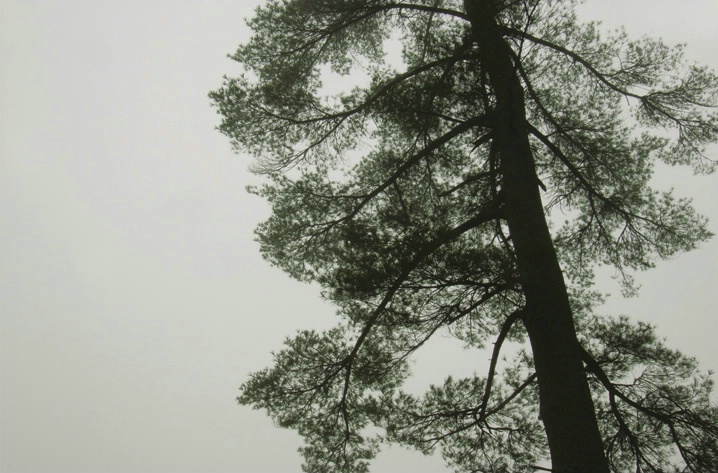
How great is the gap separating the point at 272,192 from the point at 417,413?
2.93m

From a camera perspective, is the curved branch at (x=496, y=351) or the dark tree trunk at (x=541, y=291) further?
the curved branch at (x=496, y=351)

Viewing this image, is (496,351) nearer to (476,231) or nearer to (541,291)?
(541,291)

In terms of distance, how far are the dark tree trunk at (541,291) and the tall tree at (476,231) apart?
1cm

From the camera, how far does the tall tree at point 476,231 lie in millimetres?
4363

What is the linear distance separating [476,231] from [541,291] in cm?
265

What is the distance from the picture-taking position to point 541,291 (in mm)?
4070

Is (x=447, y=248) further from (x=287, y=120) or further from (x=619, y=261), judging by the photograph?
(x=619, y=261)

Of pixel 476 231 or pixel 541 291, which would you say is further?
pixel 476 231

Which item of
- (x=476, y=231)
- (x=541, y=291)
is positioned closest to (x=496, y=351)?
(x=541, y=291)

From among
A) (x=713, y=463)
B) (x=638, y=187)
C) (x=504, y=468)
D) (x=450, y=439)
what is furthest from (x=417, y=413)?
(x=638, y=187)

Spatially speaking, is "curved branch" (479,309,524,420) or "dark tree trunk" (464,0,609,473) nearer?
"dark tree trunk" (464,0,609,473)

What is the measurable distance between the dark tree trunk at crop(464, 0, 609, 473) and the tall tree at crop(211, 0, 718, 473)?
0.01 m

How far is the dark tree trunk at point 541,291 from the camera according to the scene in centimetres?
354

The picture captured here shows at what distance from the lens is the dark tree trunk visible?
3539 mm
